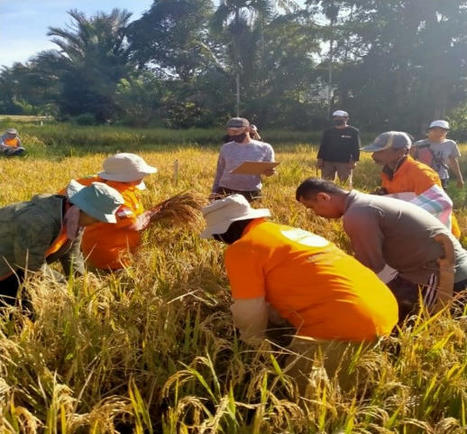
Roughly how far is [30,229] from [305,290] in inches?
57.9

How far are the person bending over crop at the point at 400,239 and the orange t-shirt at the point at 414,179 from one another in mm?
747

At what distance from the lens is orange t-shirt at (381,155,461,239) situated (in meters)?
3.28

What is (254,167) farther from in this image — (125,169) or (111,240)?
(111,240)

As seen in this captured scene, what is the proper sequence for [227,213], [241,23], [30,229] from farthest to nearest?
[241,23]
[30,229]
[227,213]

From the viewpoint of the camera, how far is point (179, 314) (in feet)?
7.63

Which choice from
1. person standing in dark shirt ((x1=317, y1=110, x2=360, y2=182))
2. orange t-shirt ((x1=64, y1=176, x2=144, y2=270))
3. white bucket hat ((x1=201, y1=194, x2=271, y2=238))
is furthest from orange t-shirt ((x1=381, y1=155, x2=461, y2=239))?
person standing in dark shirt ((x1=317, y1=110, x2=360, y2=182))

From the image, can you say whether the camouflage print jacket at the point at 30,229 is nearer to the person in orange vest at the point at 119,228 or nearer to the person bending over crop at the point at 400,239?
the person in orange vest at the point at 119,228

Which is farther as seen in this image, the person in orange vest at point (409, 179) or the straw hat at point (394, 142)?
the straw hat at point (394, 142)

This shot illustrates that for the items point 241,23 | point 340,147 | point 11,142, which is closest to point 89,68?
point 241,23

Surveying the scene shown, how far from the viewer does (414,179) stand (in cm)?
331

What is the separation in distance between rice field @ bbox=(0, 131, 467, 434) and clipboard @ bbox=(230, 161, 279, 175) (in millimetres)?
1442

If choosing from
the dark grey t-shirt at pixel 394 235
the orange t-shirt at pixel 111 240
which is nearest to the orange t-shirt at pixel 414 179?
the dark grey t-shirt at pixel 394 235

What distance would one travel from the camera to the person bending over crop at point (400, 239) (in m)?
2.48

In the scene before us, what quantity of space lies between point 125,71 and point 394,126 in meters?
16.2
